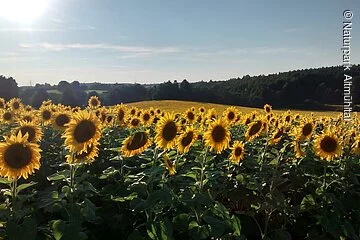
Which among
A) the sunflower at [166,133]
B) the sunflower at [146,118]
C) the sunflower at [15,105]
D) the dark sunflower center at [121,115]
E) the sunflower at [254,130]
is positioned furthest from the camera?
the sunflower at [15,105]

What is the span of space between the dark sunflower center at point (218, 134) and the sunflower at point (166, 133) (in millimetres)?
525

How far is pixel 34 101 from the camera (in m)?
37.4

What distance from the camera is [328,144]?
5.68 m

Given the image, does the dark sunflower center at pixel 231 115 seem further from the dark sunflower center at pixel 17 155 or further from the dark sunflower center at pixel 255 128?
the dark sunflower center at pixel 17 155

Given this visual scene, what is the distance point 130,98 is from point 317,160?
189ft

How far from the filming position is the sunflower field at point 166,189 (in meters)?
3.62

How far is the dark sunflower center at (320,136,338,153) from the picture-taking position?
566cm

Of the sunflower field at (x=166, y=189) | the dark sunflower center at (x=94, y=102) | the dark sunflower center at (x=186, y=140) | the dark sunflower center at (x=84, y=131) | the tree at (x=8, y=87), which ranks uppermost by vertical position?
the tree at (x=8, y=87)

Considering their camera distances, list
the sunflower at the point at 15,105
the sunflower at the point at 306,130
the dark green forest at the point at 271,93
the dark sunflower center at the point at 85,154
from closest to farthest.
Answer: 1. the dark sunflower center at the point at 85,154
2. the sunflower at the point at 306,130
3. the sunflower at the point at 15,105
4. the dark green forest at the point at 271,93

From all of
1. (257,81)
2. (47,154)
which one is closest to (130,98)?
(257,81)

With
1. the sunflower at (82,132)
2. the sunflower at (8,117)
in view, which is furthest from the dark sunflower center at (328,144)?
the sunflower at (8,117)

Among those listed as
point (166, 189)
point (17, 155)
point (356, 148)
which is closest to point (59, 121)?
point (17, 155)

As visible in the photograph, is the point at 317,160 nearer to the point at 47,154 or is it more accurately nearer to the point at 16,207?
the point at 47,154

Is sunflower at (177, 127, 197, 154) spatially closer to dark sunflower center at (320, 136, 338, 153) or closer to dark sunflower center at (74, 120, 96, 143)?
dark sunflower center at (74, 120, 96, 143)
